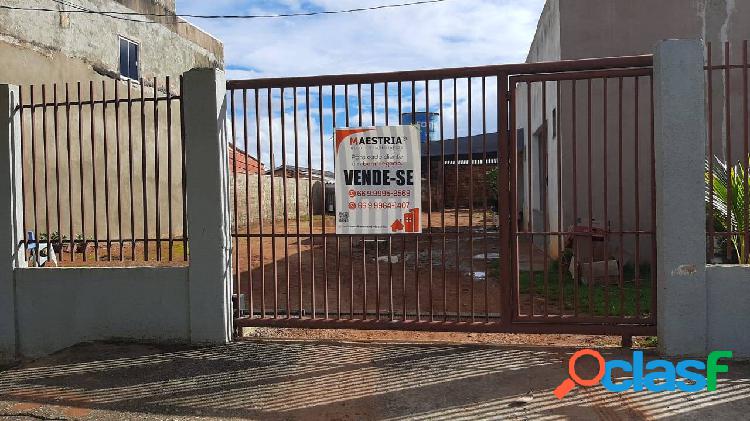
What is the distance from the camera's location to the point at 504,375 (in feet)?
14.4

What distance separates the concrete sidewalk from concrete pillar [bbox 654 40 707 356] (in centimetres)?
49

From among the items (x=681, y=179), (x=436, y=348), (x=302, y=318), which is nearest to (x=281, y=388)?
(x=302, y=318)

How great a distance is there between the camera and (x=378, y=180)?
16.7 feet

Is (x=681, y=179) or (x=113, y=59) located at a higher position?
(x=113, y=59)

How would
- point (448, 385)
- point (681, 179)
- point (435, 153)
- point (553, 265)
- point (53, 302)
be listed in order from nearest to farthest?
point (448, 385) → point (681, 179) → point (53, 302) → point (553, 265) → point (435, 153)

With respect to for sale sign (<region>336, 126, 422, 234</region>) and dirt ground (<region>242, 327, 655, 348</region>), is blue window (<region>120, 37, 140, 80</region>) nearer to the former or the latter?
dirt ground (<region>242, 327, 655, 348</region>)

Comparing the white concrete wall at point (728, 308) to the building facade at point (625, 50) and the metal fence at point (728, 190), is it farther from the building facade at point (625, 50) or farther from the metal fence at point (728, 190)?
the building facade at point (625, 50)

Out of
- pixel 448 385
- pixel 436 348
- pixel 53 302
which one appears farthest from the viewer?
pixel 53 302

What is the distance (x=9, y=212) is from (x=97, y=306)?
50.2 inches

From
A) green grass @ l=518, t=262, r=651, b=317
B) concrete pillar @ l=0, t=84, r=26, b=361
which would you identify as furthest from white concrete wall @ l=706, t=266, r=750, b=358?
concrete pillar @ l=0, t=84, r=26, b=361

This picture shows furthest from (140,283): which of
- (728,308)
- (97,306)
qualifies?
(728,308)

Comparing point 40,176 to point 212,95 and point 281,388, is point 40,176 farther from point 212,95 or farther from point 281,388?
point 281,388

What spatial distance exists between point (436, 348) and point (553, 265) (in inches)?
247

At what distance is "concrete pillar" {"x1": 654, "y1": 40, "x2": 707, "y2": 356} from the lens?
4.48m
